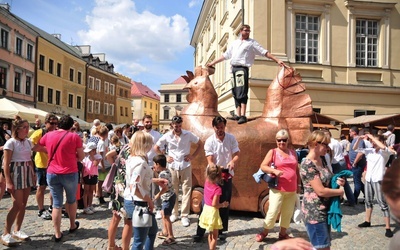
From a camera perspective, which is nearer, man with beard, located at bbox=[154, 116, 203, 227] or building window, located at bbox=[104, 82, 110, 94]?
man with beard, located at bbox=[154, 116, 203, 227]

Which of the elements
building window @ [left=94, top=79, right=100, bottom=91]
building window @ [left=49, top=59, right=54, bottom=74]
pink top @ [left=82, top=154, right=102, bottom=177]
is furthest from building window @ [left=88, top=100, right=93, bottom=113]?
pink top @ [left=82, top=154, right=102, bottom=177]

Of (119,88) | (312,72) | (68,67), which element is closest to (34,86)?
(68,67)

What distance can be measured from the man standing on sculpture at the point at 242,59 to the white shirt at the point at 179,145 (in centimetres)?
123

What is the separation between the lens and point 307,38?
1648cm

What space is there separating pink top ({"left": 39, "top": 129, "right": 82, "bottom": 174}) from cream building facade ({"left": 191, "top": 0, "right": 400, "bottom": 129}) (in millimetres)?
11478

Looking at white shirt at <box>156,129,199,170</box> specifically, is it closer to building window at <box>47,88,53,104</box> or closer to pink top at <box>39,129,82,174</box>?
pink top at <box>39,129,82,174</box>

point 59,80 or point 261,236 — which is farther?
point 59,80

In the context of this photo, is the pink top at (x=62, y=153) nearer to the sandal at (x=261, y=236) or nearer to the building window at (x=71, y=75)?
the sandal at (x=261, y=236)

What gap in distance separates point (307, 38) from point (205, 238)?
1351cm

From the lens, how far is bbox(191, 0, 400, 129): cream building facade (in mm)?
15727

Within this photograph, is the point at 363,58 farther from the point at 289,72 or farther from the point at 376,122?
the point at 289,72

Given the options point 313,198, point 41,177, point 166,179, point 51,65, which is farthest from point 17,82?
point 313,198

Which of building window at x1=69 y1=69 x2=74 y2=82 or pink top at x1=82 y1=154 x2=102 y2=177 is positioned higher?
building window at x1=69 y1=69 x2=74 y2=82

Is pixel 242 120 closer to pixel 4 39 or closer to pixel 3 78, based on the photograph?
pixel 3 78
